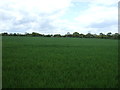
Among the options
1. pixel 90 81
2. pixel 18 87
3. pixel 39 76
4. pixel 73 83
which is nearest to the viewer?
pixel 18 87

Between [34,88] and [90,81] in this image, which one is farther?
[90,81]

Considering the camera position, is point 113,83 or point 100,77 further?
point 100,77

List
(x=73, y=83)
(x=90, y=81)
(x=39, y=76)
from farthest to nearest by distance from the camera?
1. (x=39, y=76)
2. (x=90, y=81)
3. (x=73, y=83)

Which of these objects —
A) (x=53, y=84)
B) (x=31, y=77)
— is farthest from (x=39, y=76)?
(x=53, y=84)

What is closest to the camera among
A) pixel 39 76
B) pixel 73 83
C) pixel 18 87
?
pixel 18 87

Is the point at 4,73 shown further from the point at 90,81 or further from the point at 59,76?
the point at 90,81

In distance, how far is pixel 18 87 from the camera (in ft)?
13.9

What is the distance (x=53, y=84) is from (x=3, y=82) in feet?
4.20

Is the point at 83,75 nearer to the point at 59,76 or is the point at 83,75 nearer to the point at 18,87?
the point at 59,76

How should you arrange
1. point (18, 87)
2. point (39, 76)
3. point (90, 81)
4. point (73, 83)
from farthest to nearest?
1. point (39, 76)
2. point (90, 81)
3. point (73, 83)
4. point (18, 87)

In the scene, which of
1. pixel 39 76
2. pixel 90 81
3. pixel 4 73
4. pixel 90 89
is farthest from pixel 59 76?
pixel 4 73

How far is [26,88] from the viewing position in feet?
13.9

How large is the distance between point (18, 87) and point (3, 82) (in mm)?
636

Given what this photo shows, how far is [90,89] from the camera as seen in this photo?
430cm
